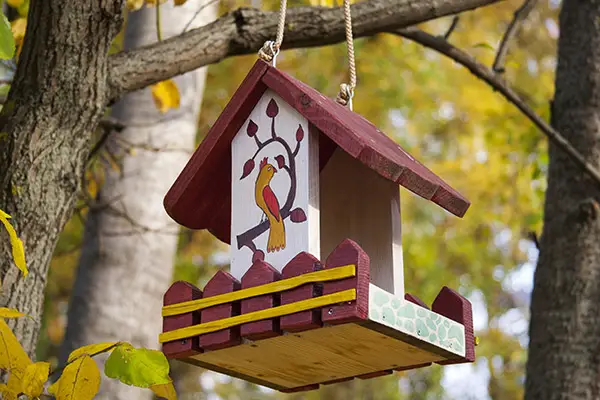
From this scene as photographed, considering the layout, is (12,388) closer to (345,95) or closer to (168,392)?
(168,392)

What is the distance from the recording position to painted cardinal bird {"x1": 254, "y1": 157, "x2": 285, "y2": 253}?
6.36 feet

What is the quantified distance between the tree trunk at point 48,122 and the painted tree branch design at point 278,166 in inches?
17.2

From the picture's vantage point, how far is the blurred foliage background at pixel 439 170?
689 centimetres

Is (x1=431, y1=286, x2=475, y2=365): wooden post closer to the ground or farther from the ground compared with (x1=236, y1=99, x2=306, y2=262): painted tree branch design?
closer to the ground

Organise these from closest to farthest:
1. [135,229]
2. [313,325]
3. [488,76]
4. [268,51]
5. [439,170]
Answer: [313,325], [268,51], [488,76], [135,229], [439,170]

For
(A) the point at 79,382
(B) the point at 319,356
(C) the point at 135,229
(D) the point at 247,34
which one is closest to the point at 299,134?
(B) the point at 319,356

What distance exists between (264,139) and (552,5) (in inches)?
271

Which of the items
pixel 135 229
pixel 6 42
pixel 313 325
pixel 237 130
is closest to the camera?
pixel 6 42

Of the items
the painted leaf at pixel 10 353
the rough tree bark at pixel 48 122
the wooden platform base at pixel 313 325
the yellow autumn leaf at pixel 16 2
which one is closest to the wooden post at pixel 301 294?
the wooden platform base at pixel 313 325

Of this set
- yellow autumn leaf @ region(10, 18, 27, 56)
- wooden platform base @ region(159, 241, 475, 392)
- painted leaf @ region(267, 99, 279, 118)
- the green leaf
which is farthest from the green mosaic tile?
yellow autumn leaf @ region(10, 18, 27, 56)

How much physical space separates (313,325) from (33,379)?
528mm

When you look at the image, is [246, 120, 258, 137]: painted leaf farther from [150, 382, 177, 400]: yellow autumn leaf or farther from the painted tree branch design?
[150, 382, 177, 400]: yellow autumn leaf

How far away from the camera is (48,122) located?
2180 millimetres

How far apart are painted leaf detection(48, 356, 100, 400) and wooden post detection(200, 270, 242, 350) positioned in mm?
309
